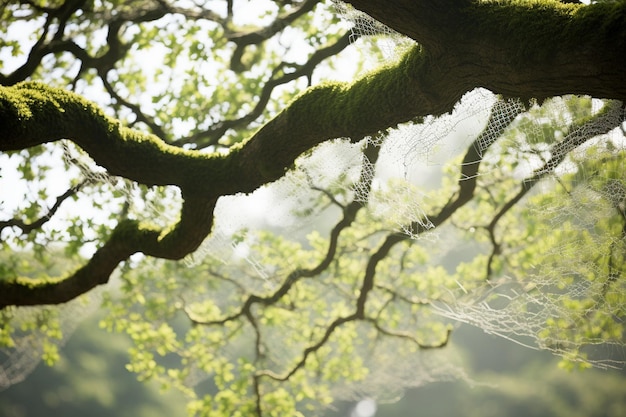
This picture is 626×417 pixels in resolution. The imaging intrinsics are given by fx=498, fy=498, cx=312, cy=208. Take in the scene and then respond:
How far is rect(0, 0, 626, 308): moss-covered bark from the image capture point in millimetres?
2146

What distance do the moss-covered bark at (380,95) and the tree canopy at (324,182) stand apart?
0.01 m

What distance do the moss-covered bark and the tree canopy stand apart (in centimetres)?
1

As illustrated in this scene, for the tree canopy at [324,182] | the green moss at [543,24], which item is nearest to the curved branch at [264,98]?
the tree canopy at [324,182]

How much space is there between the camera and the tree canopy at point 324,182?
2551 millimetres

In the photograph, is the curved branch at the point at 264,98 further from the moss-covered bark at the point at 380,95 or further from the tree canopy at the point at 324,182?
the moss-covered bark at the point at 380,95

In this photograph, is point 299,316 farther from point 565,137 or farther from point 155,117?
point 565,137

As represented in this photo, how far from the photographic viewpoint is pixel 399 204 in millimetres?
3594

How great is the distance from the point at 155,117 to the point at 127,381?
16.0m

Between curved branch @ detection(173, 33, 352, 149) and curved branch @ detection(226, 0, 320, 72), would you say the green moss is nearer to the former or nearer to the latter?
curved branch @ detection(173, 33, 352, 149)

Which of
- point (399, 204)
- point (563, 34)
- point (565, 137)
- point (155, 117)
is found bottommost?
point (563, 34)

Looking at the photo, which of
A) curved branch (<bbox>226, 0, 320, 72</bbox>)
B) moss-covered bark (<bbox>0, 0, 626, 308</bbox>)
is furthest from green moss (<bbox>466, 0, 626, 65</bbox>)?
curved branch (<bbox>226, 0, 320, 72</bbox>)

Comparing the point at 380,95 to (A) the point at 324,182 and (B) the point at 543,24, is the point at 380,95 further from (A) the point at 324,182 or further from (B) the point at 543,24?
(A) the point at 324,182

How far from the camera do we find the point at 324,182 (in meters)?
4.77

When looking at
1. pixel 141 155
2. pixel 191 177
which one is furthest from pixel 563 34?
pixel 141 155
